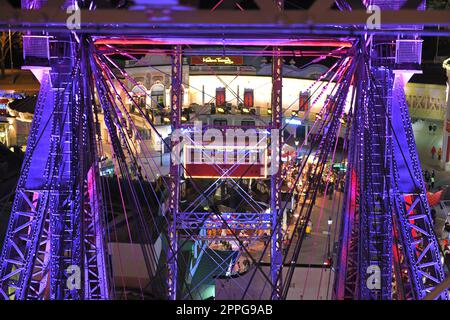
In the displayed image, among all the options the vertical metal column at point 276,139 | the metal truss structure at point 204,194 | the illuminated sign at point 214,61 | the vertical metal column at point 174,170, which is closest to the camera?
the metal truss structure at point 204,194

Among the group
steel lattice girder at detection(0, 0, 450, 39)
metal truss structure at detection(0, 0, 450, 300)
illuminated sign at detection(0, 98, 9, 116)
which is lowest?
illuminated sign at detection(0, 98, 9, 116)

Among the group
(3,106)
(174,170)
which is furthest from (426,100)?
(174,170)

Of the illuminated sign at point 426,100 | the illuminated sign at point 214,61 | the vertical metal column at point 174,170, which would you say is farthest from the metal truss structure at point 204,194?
the illuminated sign at point 426,100

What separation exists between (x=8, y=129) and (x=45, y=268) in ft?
74.6

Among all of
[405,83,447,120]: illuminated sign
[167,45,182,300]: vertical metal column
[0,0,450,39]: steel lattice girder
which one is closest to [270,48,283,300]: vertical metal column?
[167,45,182,300]: vertical metal column

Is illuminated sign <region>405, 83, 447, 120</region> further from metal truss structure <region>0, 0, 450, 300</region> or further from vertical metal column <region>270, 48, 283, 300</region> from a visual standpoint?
metal truss structure <region>0, 0, 450, 300</region>

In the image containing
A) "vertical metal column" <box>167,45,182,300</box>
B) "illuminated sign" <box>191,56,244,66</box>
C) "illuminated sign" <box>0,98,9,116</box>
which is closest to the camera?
"vertical metal column" <box>167,45,182,300</box>

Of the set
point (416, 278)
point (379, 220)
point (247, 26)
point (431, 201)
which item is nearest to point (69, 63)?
point (247, 26)

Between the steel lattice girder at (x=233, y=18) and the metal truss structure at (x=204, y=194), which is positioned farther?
the metal truss structure at (x=204, y=194)

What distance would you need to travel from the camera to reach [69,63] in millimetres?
8805

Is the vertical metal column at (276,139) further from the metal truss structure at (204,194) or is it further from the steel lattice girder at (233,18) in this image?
the steel lattice girder at (233,18)

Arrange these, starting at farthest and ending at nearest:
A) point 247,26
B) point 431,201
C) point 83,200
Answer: point 431,201
point 83,200
point 247,26
